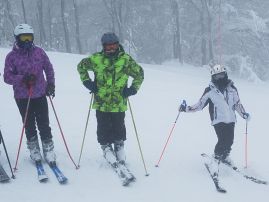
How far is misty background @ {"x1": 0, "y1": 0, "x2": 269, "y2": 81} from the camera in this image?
1388 inches

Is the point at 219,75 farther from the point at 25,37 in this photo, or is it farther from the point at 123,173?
the point at 25,37

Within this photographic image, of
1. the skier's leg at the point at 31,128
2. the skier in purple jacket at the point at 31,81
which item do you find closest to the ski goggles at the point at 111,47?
the skier in purple jacket at the point at 31,81

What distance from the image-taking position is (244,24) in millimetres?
34906

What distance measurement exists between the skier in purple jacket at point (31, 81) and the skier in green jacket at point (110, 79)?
2.11 ft

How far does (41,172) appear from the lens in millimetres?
6715

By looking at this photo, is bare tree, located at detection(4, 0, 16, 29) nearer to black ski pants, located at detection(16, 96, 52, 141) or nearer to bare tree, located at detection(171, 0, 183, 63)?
bare tree, located at detection(171, 0, 183, 63)

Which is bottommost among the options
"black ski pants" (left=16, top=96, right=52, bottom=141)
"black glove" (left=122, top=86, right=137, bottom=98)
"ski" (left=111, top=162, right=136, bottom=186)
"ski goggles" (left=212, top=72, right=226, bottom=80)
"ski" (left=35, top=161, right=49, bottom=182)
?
"ski" (left=111, top=162, right=136, bottom=186)

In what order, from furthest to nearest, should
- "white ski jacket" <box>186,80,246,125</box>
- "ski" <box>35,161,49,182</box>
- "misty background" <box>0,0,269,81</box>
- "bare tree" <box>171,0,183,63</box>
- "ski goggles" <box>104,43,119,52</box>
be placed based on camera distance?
"bare tree" <box>171,0,183,63</box>, "misty background" <box>0,0,269,81</box>, "white ski jacket" <box>186,80,246,125</box>, "ski goggles" <box>104,43,119,52</box>, "ski" <box>35,161,49,182</box>

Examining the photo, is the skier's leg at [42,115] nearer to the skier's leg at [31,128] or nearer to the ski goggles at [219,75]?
the skier's leg at [31,128]

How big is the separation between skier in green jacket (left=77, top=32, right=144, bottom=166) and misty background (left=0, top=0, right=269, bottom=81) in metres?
25.5

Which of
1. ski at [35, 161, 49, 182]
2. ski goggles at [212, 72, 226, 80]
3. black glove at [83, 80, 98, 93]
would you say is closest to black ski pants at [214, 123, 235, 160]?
ski goggles at [212, 72, 226, 80]

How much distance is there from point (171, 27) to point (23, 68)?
33939mm

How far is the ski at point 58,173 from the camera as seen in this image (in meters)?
6.57

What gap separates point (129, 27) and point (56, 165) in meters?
32.2
